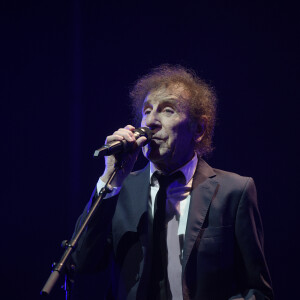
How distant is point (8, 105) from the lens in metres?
2.73

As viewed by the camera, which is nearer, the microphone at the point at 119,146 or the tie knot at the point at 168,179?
the microphone at the point at 119,146

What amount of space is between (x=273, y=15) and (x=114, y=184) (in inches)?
76.5

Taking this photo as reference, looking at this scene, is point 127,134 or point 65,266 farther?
point 127,134

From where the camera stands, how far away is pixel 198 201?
176 cm

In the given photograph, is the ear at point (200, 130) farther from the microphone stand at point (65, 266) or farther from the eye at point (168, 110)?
the microphone stand at point (65, 266)

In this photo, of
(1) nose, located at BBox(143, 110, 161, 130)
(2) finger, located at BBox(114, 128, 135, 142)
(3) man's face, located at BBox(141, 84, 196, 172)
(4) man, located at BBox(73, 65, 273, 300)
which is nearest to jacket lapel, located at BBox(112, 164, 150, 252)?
(4) man, located at BBox(73, 65, 273, 300)

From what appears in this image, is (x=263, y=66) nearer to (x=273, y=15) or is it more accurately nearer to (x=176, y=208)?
(x=273, y=15)

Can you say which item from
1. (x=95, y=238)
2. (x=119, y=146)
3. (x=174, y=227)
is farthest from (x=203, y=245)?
(x=119, y=146)

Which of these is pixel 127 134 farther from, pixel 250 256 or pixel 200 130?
pixel 250 256

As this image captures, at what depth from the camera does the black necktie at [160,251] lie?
166 cm

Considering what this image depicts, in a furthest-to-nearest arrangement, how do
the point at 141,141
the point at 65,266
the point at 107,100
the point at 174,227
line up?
1. the point at 107,100
2. the point at 174,227
3. the point at 141,141
4. the point at 65,266

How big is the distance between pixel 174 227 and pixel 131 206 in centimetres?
25

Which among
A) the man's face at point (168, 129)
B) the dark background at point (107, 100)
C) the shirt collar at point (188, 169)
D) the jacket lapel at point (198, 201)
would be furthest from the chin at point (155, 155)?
the dark background at point (107, 100)

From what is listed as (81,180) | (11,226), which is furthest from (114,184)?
(11,226)
